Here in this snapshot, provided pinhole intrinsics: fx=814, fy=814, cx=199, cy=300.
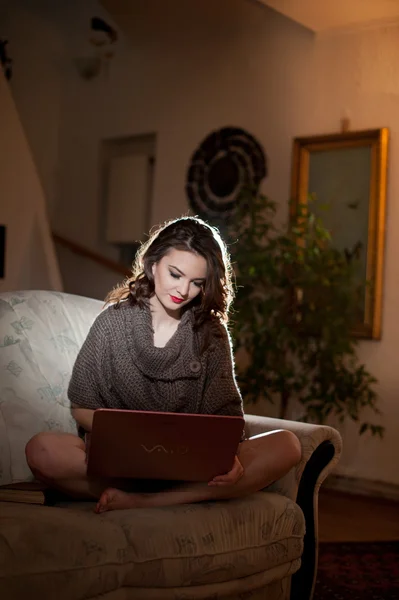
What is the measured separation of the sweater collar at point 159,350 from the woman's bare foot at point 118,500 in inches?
14.6

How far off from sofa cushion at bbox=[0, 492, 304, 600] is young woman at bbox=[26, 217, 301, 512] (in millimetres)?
100

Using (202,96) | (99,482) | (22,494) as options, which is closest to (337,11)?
(202,96)

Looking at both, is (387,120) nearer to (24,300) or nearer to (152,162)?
(152,162)

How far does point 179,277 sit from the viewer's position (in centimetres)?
Result: 221

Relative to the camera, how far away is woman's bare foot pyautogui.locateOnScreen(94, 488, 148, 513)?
1.91 m

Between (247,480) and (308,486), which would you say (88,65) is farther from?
(247,480)

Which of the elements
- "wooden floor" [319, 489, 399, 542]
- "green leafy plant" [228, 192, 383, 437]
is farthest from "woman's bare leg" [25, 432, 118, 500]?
"green leafy plant" [228, 192, 383, 437]

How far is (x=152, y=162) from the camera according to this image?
18.4 ft

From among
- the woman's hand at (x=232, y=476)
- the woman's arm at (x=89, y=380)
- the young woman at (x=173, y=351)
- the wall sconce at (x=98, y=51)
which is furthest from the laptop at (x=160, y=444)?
the wall sconce at (x=98, y=51)

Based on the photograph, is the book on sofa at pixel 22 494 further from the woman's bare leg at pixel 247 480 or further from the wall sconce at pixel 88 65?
the wall sconce at pixel 88 65

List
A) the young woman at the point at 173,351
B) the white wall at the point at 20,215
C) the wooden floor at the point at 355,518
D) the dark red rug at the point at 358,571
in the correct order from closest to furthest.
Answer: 1. the young woman at the point at 173,351
2. the dark red rug at the point at 358,571
3. the wooden floor at the point at 355,518
4. the white wall at the point at 20,215

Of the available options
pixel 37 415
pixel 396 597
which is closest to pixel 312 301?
pixel 396 597

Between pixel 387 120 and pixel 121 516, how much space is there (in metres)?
3.09

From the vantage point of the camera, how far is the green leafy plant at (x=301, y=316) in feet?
13.0
